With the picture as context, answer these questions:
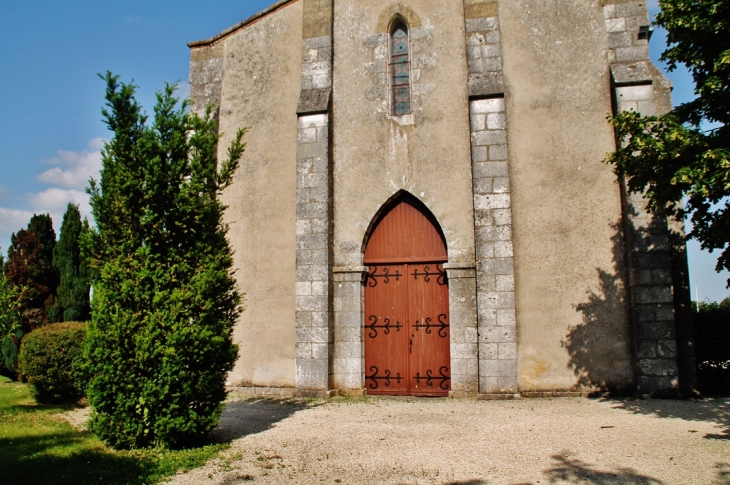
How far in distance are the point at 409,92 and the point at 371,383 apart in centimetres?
507

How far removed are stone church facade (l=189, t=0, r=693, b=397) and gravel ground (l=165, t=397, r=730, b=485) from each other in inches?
36.9

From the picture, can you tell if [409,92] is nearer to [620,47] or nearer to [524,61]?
[524,61]

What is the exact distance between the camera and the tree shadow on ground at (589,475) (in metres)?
4.50

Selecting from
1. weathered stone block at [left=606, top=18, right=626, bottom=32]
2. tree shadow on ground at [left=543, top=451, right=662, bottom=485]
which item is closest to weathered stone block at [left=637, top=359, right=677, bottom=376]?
tree shadow on ground at [left=543, top=451, right=662, bottom=485]

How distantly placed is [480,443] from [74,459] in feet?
12.8

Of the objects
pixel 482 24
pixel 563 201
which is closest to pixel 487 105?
pixel 482 24

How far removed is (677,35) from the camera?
6234 millimetres

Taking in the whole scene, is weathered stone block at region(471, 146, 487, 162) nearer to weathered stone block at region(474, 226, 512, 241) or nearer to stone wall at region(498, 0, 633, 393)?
stone wall at region(498, 0, 633, 393)

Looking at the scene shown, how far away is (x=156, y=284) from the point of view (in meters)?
5.70

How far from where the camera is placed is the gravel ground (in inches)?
186

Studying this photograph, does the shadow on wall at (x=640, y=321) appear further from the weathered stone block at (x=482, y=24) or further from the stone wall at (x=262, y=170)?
the stone wall at (x=262, y=170)

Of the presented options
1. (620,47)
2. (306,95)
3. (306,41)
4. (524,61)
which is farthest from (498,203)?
(306,41)

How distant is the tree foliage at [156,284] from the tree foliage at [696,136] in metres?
4.67

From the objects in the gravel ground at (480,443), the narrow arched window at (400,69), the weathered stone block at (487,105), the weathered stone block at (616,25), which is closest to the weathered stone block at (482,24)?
the narrow arched window at (400,69)
